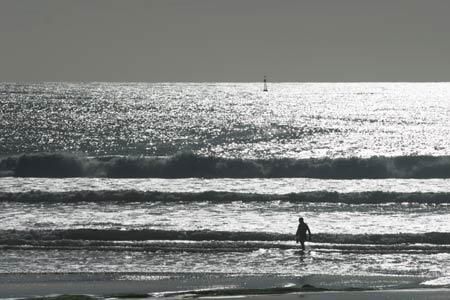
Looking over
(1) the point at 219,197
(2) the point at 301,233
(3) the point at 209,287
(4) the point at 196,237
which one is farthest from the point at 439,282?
(1) the point at 219,197

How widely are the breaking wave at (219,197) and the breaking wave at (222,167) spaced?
12.7 m

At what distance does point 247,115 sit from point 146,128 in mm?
27905

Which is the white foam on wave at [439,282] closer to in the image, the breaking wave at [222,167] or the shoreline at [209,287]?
the shoreline at [209,287]

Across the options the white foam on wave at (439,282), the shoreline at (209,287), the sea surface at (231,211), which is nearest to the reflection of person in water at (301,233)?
the sea surface at (231,211)

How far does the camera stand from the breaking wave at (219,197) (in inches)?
1609

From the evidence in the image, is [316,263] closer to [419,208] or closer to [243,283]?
[243,283]

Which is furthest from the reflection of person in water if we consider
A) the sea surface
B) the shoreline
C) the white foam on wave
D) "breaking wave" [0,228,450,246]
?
the white foam on wave

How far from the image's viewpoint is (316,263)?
25.7 meters

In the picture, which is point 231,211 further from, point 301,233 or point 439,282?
point 439,282

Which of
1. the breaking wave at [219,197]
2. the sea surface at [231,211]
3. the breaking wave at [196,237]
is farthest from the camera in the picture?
the breaking wave at [219,197]

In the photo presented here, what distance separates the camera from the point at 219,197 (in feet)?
137

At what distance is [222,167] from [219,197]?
14.6 meters

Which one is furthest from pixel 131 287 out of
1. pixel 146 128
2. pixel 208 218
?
pixel 146 128

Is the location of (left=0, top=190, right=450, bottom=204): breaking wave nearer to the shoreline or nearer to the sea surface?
the sea surface
